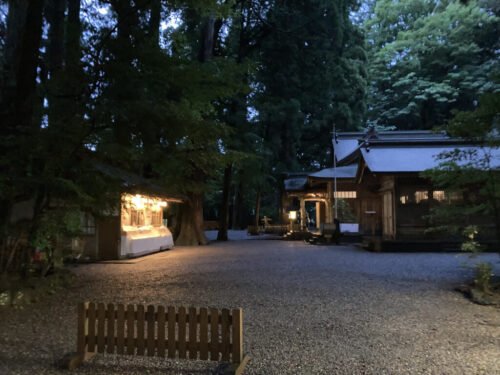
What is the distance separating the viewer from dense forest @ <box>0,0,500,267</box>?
18.3ft

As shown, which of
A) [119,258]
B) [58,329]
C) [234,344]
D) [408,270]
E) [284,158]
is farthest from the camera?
[284,158]

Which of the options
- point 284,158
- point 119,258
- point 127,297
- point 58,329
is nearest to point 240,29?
point 284,158

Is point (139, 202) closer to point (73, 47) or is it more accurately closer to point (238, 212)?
point (73, 47)

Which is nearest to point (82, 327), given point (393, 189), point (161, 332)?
point (161, 332)

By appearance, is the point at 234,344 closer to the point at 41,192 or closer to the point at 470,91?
the point at 41,192

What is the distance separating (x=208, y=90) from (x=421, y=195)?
1154 cm

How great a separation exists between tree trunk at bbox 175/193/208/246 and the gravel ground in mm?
8613

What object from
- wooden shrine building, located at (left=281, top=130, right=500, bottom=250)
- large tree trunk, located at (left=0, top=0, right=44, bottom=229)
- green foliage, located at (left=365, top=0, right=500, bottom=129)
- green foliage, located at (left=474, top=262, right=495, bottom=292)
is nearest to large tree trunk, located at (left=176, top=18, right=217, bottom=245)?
wooden shrine building, located at (left=281, top=130, right=500, bottom=250)

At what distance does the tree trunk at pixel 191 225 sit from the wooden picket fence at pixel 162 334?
14921mm

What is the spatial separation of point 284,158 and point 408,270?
719 inches

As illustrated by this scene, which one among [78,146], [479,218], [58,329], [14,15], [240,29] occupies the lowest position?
[58,329]

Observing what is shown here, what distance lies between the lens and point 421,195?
628 inches

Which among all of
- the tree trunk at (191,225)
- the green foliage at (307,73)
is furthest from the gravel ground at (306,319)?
the green foliage at (307,73)

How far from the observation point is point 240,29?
23328 millimetres
